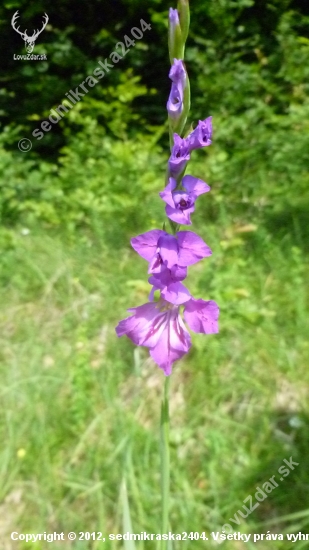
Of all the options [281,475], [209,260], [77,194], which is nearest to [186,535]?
[281,475]

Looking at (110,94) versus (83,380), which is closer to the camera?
(83,380)

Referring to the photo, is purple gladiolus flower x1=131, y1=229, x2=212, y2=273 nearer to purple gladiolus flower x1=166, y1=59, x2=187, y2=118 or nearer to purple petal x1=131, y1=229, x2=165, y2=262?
purple petal x1=131, y1=229, x2=165, y2=262

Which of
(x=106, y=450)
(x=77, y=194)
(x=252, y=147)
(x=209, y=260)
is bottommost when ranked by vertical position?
(x=106, y=450)

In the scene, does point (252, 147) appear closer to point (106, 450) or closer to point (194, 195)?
point (106, 450)

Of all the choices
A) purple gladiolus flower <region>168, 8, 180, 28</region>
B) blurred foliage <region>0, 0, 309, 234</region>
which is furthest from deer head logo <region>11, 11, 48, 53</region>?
purple gladiolus flower <region>168, 8, 180, 28</region>

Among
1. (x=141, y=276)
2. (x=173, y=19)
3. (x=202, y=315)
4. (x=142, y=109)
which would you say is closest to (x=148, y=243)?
(x=202, y=315)

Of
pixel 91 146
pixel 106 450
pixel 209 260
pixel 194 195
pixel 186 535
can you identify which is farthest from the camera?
pixel 91 146

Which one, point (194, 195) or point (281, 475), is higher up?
point (194, 195)

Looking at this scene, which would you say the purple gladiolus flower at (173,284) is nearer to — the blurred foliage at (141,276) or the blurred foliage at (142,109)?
the blurred foliage at (141,276)
